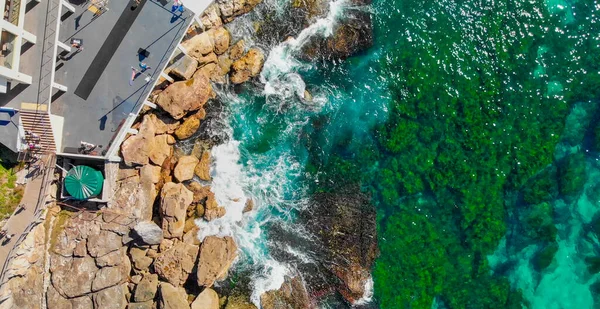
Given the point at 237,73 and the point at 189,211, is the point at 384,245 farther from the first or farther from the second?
the point at 237,73

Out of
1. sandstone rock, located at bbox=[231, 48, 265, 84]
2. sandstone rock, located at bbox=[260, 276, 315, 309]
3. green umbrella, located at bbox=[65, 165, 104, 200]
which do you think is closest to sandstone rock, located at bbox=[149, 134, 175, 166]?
green umbrella, located at bbox=[65, 165, 104, 200]

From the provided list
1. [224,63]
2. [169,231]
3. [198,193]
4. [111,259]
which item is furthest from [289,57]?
[111,259]

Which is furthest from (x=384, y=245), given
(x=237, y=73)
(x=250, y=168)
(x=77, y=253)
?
(x=77, y=253)

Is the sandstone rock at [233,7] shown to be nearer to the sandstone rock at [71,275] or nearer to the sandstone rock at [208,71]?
the sandstone rock at [208,71]

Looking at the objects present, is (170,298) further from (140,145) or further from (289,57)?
(289,57)

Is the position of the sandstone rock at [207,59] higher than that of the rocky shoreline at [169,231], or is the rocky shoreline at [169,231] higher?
the sandstone rock at [207,59]

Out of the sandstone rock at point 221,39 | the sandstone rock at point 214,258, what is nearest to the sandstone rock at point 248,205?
the sandstone rock at point 214,258
